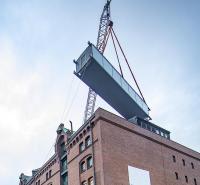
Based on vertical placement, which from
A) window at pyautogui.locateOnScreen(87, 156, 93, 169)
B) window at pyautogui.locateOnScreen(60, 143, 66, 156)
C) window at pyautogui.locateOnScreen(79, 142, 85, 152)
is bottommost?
window at pyautogui.locateOnScreen(87, 156, 93, 169)

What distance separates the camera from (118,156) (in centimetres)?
3534

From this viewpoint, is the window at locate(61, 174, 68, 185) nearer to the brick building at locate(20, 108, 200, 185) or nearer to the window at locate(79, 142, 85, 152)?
the brick building at locate(20, 108, 200, 185)

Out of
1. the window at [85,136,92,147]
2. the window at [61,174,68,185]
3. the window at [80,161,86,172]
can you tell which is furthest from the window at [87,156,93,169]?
the window at [61,174,68,185]

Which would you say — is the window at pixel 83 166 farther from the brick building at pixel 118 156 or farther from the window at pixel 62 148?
the window at pixel 62 148

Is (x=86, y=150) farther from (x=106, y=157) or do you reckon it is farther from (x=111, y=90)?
(x=111, y=90)

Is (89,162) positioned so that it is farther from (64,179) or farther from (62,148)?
(62,148)

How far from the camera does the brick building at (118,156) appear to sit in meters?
34.6

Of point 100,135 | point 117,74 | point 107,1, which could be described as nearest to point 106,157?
point 100,135

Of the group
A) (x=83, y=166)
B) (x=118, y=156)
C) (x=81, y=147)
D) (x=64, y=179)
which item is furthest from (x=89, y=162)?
(x=64, y=179)

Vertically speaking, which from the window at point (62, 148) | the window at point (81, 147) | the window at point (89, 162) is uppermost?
the window at point (62, 148)

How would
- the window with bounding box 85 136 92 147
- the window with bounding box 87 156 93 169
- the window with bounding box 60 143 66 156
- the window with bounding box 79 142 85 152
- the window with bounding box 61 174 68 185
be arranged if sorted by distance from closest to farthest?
the window with bounding box 87 156 93 169, the window with bounding box 85 136 92 147, the window with bounding box 79 142 85 152, the window with bounding box 61 174 68 185, the window with bounding box 60 143 66 156

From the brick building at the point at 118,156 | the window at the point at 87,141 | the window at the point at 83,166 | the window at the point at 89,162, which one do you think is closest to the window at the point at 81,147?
the brick building at the point at 118,156

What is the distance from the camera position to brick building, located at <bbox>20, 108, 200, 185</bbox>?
114ft

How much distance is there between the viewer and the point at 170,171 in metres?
40.9
